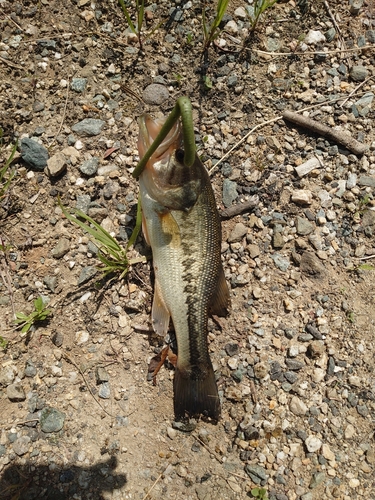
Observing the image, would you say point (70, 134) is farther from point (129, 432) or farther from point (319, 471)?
point (319, 471)

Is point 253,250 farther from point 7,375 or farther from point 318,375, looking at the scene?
point 7,375

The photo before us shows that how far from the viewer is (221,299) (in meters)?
3.72

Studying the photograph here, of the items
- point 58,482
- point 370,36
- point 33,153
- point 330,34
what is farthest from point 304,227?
point 58,482

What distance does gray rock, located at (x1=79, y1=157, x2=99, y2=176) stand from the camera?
12.8 ft

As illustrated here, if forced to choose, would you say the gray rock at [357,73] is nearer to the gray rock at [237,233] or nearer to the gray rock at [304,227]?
the gray rock at [304,227]

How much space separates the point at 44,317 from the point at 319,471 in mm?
2769

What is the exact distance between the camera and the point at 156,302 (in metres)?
3.66

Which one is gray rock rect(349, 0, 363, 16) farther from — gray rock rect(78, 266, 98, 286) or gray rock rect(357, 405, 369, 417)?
gray rock rect(357, 405, 369, 417)

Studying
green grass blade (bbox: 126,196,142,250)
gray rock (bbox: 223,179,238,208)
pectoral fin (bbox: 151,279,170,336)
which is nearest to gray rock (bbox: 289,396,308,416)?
pectoral fin (bbox: 151,279,170,336)

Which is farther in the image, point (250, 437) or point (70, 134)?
point (70, 134)

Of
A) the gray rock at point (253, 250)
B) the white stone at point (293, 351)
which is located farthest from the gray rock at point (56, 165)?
the white stone at point (293, 351)

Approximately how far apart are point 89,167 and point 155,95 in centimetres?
99

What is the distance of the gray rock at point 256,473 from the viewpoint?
11.7ft

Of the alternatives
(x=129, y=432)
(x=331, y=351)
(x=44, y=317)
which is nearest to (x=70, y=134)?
(x=44, y=317)
